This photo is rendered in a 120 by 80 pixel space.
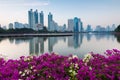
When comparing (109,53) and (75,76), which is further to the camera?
(109,53)

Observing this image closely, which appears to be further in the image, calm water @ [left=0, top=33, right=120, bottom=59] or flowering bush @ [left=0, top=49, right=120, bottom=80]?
calm water @ [left=0, top=33, right=120, bottom=59]

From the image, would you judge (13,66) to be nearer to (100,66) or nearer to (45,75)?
(45,75)

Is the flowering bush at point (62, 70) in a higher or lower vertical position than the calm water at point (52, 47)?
higher

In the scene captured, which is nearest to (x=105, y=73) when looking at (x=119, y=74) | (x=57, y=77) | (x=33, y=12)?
(x=119, y=74)

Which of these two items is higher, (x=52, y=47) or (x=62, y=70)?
(x=62, y=70)

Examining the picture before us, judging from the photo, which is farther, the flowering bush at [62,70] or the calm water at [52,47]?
the calm water at [52,47]

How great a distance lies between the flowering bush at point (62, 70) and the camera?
3.74 metres

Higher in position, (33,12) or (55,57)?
(33,12)

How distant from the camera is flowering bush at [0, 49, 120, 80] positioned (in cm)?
374

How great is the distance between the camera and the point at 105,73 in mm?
3805

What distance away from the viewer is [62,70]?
3.89 metres

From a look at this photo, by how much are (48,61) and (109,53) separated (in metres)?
1.32

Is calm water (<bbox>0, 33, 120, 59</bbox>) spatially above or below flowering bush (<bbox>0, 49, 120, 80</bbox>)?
below

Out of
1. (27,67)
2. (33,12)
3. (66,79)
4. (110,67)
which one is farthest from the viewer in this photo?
(33,12)
